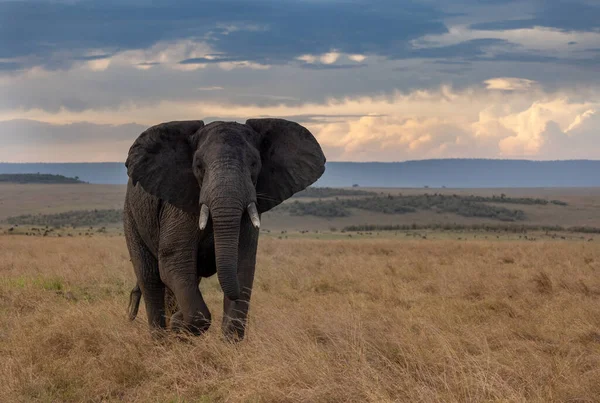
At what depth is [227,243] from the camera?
26.5ft

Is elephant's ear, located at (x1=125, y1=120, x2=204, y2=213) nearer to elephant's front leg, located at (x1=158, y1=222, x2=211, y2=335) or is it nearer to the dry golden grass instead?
elephant's front leg, located at (x1=158, y1=222, x2=211, y2=335)

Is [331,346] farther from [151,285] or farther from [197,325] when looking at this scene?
[151,285]

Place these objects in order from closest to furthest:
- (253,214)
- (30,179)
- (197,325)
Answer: (253,214) < (197,325) < (30,179)

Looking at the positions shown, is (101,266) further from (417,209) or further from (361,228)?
(417,209)

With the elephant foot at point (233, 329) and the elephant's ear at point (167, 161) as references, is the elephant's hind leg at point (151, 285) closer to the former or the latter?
the elephant's ear at point (167, 161)

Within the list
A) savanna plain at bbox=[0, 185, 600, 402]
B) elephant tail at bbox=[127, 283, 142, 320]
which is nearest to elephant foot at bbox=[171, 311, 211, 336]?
savanna plain at bbox=[0, 185, 600, 402]

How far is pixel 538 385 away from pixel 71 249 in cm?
2027

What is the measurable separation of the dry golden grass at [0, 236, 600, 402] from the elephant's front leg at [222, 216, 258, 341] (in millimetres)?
202

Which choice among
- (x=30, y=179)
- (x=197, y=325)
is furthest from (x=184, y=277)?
(x=30, y=179)

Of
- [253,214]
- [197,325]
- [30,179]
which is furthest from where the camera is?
[30,179]

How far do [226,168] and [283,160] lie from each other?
4.04 feet

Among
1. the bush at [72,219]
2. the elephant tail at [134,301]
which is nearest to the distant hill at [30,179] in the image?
the bush at [72,219]

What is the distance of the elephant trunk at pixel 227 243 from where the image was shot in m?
7.99

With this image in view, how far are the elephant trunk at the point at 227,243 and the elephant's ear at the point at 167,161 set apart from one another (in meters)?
0.92
